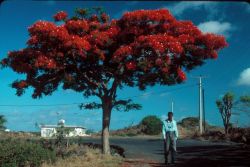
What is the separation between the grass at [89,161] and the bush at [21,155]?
0.39m

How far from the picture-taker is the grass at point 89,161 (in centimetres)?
1590

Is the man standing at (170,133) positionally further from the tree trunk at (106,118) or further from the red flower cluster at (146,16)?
the tree trunk at (106,118)

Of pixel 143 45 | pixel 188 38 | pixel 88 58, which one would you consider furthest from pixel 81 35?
pixel 188 38

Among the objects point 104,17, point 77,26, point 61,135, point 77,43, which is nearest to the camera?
point 77,43

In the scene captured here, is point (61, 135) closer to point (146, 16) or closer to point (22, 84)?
point (22, 84)

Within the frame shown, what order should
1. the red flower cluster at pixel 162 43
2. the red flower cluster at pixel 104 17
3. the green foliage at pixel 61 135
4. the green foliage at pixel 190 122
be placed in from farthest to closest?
the green foliage at pixel 190 122 < the green foliage at pixel 61 135 < the red flower cluster at pixel 104 17 < the red flower cluster at pixel 162 43

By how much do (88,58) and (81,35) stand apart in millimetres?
979

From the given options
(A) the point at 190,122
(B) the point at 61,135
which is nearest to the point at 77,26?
(B) the point at 61,135

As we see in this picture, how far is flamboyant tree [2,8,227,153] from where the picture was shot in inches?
682

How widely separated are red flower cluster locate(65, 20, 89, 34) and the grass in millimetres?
4405

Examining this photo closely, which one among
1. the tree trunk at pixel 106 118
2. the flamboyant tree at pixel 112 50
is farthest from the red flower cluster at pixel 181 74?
the tree trunk at pixel 106 118

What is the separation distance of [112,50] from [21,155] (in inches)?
213

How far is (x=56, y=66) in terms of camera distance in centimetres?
1806

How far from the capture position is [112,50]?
1902 centimetres
